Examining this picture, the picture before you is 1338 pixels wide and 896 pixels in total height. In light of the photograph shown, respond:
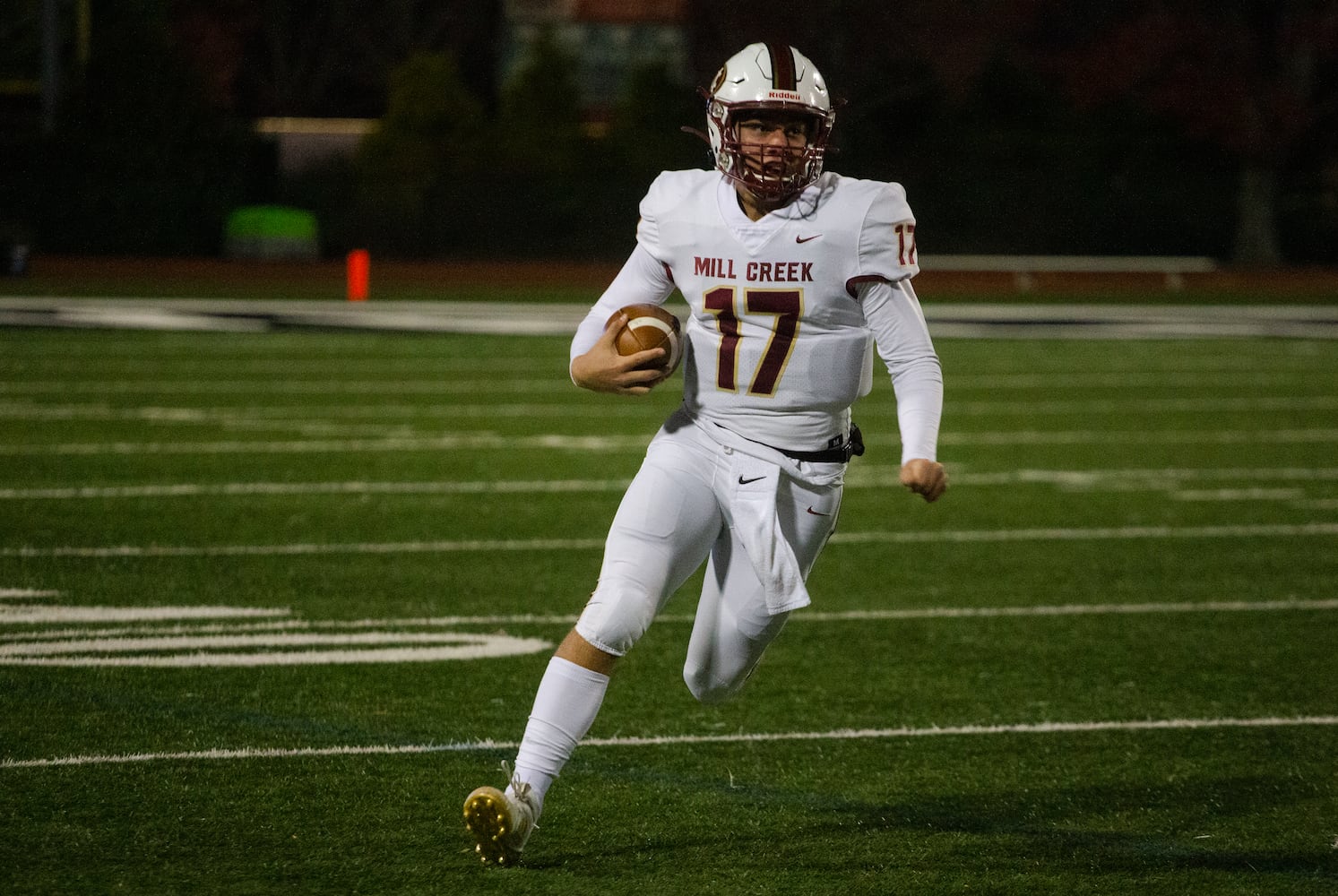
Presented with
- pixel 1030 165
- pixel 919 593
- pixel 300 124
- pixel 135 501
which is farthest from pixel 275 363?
pixel 300 124

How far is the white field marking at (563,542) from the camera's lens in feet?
24.4

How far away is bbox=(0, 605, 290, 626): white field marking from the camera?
6.22m

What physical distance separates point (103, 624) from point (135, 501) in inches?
99.5

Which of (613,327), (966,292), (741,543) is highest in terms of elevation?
(613,327)

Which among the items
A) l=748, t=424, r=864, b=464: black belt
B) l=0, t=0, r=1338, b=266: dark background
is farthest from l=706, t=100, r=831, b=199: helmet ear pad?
l=0, t=0, r=1338, b=266: dark background

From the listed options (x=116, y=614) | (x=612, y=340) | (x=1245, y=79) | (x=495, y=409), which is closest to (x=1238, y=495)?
(x=495, y=409)

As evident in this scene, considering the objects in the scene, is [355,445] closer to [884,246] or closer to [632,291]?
[632,291]

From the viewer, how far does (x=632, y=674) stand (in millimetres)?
5820

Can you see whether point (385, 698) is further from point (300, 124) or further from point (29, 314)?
point (300, 124)

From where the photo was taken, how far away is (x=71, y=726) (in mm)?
4918

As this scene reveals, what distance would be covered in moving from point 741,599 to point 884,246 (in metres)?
0.82

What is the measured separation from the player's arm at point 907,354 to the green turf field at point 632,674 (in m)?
0.94

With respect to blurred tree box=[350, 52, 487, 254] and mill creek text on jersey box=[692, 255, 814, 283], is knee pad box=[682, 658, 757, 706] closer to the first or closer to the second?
mill creek text on jersey box=[692, 255, 814, 283]

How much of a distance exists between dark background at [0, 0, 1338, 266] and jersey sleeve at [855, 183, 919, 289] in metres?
22.0
